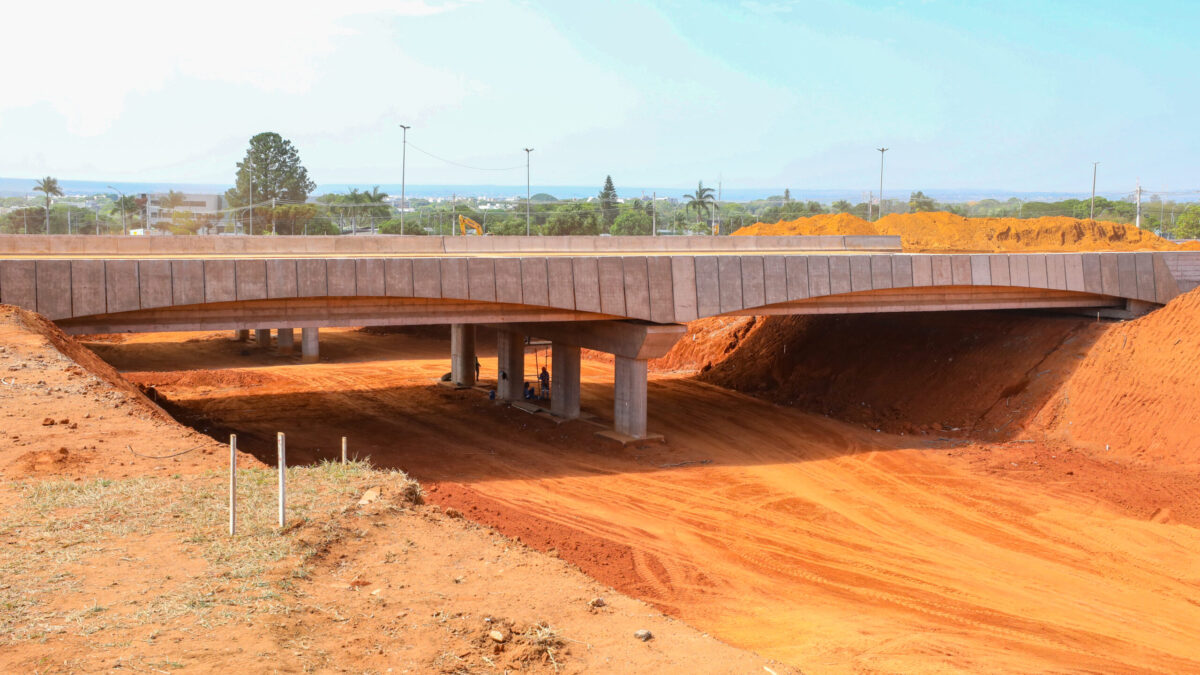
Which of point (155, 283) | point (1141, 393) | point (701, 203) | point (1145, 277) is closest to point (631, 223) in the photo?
point (701, 203)

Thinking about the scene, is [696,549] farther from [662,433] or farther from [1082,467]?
[1082,467]

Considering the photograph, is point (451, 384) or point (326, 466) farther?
point (451, 384)

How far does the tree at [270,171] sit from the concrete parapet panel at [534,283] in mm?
72217

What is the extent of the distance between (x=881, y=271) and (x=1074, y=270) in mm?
7503

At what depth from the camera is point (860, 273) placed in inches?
1091

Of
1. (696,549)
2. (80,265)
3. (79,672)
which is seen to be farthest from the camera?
(80,265)

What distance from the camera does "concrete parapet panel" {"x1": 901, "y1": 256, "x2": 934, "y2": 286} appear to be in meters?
28.4

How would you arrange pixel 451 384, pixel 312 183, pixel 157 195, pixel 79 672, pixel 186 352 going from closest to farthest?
pixel 79 672 < pixel 451 384 < pixel 186 352 < pixel 157 195 < pixel 312 183

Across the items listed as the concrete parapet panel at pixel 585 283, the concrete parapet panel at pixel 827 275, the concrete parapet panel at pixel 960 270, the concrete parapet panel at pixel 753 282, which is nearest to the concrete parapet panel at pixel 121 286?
the concrete parapet panel at pixel 585 283

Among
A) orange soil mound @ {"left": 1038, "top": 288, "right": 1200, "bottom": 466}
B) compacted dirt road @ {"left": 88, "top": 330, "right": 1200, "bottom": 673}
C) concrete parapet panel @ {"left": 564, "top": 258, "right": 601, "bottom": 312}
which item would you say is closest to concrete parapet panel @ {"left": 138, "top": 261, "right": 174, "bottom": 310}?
compacted dirt road @ {"left": 88, "top": 330, "right": 1200, "bottom": 673}

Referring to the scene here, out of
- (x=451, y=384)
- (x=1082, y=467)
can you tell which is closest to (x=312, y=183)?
(x=451, y=384)

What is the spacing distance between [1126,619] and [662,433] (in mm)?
14812

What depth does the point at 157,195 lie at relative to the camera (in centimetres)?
6819

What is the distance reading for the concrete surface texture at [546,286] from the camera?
20.8 metres
